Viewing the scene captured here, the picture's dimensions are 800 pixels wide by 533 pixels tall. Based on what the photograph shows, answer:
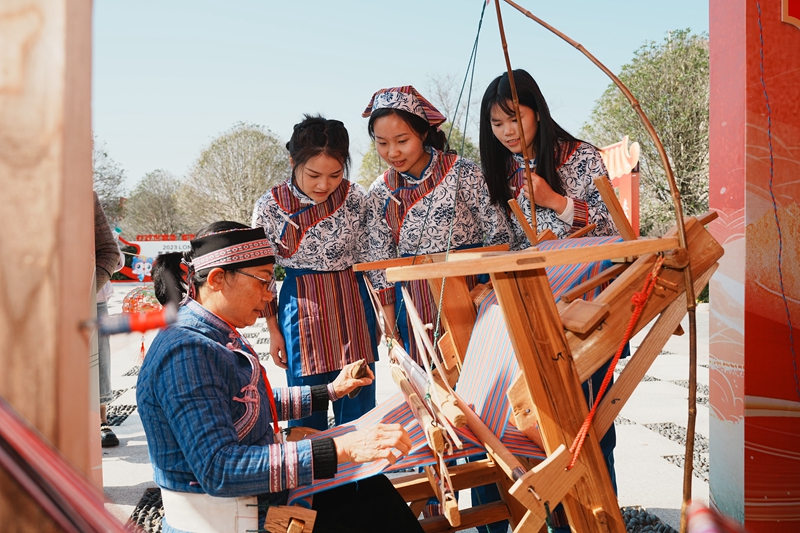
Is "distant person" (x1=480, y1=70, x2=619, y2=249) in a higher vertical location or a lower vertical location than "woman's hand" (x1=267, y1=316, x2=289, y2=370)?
higher

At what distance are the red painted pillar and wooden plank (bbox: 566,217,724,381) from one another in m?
0.71

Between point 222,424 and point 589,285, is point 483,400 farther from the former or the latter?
point 222,424

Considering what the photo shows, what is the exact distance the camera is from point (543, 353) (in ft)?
4.65

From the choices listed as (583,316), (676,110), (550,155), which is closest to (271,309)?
(550,155)

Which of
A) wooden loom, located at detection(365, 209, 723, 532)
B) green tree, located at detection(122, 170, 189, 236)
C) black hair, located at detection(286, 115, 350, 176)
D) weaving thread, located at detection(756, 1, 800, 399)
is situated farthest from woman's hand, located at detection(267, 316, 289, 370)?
green tree, located at detection(122, 170, 189, 236)

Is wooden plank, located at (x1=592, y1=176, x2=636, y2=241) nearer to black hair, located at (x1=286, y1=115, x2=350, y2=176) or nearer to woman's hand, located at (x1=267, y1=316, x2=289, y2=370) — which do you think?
black hair, located at (x1=286, y1=115, x2=350, y2=176)

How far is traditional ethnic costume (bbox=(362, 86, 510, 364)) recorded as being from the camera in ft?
8.18

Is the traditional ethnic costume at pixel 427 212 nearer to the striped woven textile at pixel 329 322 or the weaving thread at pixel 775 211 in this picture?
the striped woven textile at pixel 329 322

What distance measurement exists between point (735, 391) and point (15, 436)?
7.22 ft

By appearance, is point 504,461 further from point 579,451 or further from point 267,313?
point 267,313

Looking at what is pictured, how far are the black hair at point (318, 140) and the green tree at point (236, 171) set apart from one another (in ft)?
65.7

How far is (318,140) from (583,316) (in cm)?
140

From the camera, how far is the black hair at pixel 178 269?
1.62m

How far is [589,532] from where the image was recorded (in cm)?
146
